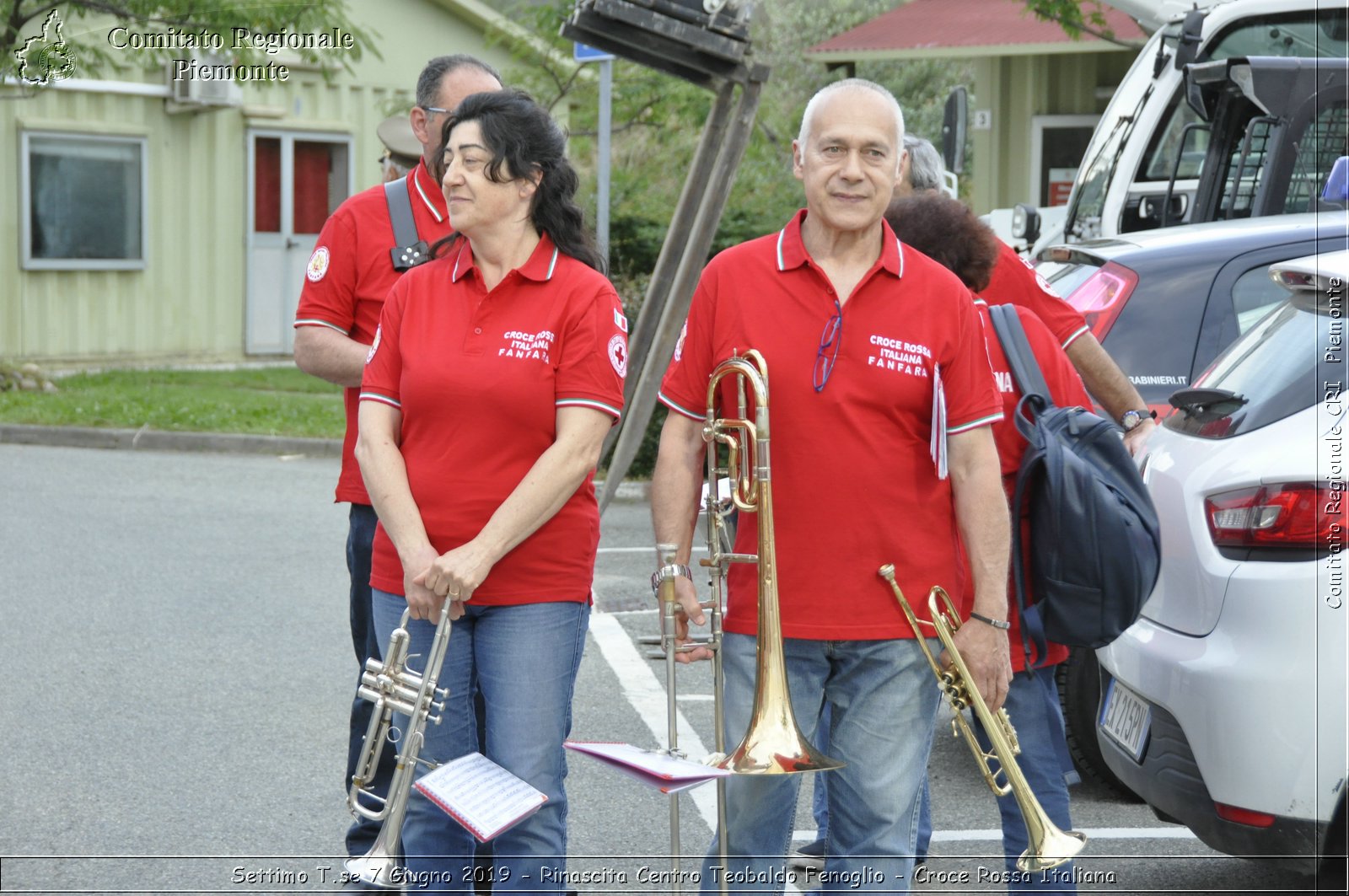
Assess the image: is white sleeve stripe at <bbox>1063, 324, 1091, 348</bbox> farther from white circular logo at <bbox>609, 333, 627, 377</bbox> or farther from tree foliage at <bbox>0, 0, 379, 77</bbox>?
tree foliage at <bbox>0, 0, 379, 77</bbox>

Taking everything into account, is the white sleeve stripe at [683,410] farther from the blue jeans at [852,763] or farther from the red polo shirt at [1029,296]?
the red polo shirt at [1029,296]

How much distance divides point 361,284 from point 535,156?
890 millimetres

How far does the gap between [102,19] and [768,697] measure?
1594cm

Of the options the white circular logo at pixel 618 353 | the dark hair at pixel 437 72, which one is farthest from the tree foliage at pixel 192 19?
the white circular logo at pixel 618 353

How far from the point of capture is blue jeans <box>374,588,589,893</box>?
351 cm

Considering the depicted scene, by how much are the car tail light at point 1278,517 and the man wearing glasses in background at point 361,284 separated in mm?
2105

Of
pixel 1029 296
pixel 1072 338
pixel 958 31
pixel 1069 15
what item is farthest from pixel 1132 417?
pixel 958 31

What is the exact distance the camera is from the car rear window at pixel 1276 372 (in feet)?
13.0

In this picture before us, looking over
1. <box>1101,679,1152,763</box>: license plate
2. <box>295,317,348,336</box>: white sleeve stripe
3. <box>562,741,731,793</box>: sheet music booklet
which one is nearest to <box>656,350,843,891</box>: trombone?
<box>562,741,731,793</box>: sheet music booklet

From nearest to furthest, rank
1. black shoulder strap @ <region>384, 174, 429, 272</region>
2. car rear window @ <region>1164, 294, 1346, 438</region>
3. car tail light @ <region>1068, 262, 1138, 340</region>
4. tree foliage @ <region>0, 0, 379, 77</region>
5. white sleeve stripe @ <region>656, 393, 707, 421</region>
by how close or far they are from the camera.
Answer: white sleeve stripe @ <region>656, 393, 707, 421</region>, car rear window @ <region>1164, 294, 1346, 438</region>, black shoulder strap @ <region>384, 174, 429, 272</region>, car tail light @ <region>1068, 262, 1138, 340</region>, tree foliage @ <region>0, 0, 379, 77</region>

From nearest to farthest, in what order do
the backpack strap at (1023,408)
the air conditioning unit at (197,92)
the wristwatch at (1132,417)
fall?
the backpack strap at (1023,408) < the wristwatch at (1132,417) < the air conditioning unit at (197,92)

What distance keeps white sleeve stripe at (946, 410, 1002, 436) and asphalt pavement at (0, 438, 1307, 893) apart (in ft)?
6.00

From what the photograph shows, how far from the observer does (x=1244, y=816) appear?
3713 mm

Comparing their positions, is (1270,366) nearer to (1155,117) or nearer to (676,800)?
(676,800)
